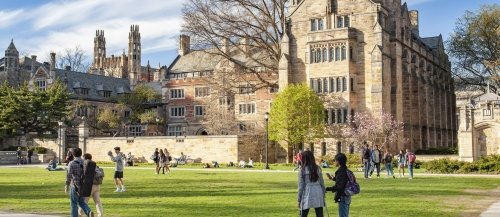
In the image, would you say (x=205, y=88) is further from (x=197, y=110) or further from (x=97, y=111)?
(x=97, y=111)

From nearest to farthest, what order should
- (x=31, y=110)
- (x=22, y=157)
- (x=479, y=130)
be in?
(x=479, y=130) < (x=22, y=157) < (x=31, y=110)

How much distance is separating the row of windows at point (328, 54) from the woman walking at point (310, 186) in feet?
135

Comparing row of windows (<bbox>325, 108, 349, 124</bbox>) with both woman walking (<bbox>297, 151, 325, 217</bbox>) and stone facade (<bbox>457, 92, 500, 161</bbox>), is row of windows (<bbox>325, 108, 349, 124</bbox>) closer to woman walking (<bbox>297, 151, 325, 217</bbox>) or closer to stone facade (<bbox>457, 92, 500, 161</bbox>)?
stone facade (<bbox>457, 92, 500, 161</bbox>)

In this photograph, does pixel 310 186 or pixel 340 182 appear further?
pixel 340 182

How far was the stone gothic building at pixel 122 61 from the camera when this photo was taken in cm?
11569

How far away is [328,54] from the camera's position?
5178 cm

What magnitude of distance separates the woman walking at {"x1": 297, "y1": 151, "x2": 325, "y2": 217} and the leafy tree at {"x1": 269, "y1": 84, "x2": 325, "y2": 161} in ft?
123

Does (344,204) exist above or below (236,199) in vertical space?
above

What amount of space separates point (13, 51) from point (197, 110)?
43707 mm

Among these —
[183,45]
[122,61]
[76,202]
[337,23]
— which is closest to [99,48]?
[122,61]

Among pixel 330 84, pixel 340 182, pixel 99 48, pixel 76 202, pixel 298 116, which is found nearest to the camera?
pixel 340 182

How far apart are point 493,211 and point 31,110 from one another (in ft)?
179

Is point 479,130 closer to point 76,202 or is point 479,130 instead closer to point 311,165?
point 311,165

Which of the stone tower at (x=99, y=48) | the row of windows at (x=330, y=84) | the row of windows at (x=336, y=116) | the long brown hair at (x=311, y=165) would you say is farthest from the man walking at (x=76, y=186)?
the stone tower at (x=99, y=48)
